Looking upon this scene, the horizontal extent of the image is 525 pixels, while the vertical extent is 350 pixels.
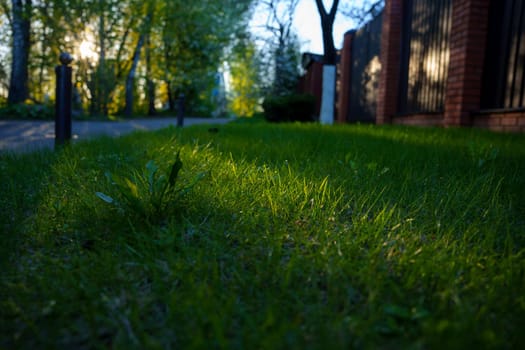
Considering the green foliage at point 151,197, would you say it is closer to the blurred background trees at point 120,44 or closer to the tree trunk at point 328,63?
the tree trunk at point 328,63

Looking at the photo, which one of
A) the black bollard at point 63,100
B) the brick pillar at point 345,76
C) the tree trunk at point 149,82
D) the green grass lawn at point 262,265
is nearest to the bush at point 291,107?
the brick pillar at point 345,76

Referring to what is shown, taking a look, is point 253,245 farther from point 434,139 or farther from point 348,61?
point 348,61

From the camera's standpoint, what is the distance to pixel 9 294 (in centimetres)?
111

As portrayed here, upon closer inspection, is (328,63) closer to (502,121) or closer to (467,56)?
(467,56)

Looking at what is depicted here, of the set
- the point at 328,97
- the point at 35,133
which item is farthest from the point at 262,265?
the point at 328,97

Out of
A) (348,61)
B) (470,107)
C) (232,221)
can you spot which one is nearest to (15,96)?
(348,61)

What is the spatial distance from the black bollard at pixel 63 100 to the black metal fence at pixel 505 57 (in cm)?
529

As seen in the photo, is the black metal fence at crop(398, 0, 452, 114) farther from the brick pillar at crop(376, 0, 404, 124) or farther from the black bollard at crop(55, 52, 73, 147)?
the black bollard at crop(55, 52, 73, 147)

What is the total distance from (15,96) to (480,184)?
1681 centimetres

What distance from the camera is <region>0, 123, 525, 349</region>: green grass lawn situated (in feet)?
3.02

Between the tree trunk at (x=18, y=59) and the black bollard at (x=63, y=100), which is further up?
the tree trunk at (x=18, y=59)

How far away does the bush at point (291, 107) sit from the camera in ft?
41.1

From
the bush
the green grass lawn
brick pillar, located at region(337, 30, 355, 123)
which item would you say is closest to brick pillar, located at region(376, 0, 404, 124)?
brick pillar, located at region(337, 30, 355, 123)

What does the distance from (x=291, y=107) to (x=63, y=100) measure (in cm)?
888
